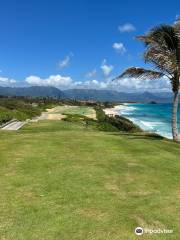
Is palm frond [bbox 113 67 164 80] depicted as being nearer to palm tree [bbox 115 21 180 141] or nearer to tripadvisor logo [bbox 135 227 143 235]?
palm tree [bbox 115 21 180 141]

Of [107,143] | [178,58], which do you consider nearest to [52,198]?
[107,143]

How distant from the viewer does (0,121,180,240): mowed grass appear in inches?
277

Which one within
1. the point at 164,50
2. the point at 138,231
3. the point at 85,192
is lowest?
the point at 138,231

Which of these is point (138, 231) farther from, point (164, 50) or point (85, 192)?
point (164, 50)

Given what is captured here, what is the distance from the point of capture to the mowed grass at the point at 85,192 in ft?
23.1

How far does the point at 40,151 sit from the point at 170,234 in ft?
24.4

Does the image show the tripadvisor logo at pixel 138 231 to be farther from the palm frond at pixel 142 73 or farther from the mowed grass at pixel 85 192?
the palm frond at pixel 142 73

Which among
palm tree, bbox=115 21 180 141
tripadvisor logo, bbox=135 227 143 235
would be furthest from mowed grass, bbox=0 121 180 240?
palm tree, bbox=115 21 180 141

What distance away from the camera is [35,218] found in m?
7.39

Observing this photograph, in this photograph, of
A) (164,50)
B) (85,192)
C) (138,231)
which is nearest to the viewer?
(138,231)

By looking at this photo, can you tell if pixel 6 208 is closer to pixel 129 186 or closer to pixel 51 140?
pixel 129 186

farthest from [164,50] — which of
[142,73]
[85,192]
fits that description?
[85,192]

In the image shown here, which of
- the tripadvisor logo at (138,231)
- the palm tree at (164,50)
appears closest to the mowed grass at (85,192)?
the tripadvisor logo at (138,231)

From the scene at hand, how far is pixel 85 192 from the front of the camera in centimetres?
911
